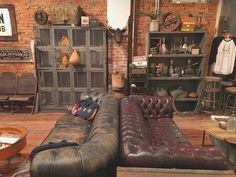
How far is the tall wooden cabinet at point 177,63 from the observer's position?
18.1ft

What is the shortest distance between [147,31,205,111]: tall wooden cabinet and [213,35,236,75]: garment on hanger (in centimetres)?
38

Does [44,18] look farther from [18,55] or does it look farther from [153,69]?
[153,69]

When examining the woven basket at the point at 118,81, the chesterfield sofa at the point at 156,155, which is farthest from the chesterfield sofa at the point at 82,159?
the woven basket at the point at 118,81

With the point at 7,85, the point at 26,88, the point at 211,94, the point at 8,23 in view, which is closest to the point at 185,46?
the point at 211,94

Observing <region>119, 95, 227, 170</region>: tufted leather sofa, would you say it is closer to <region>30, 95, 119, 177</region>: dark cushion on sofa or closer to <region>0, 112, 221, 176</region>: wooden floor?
<region>30, 95, 119, 177</region>: dark cushion on sofa

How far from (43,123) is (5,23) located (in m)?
2.52

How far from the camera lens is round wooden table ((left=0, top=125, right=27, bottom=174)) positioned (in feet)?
10.2

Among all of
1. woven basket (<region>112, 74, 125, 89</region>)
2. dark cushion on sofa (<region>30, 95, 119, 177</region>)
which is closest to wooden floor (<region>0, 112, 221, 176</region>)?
woven basket (<region>112, 74, 125, 89</region>)

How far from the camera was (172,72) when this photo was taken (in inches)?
225

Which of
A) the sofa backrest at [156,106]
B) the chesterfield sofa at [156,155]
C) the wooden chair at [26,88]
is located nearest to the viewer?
the chesterfield sofa at [156,155]

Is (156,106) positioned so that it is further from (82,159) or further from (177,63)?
(82,159)

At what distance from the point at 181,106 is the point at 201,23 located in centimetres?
202

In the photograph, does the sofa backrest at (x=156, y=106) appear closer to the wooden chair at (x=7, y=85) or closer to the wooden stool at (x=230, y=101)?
the wooden stool at (x=230, y=101)

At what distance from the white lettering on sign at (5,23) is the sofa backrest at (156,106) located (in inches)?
139
